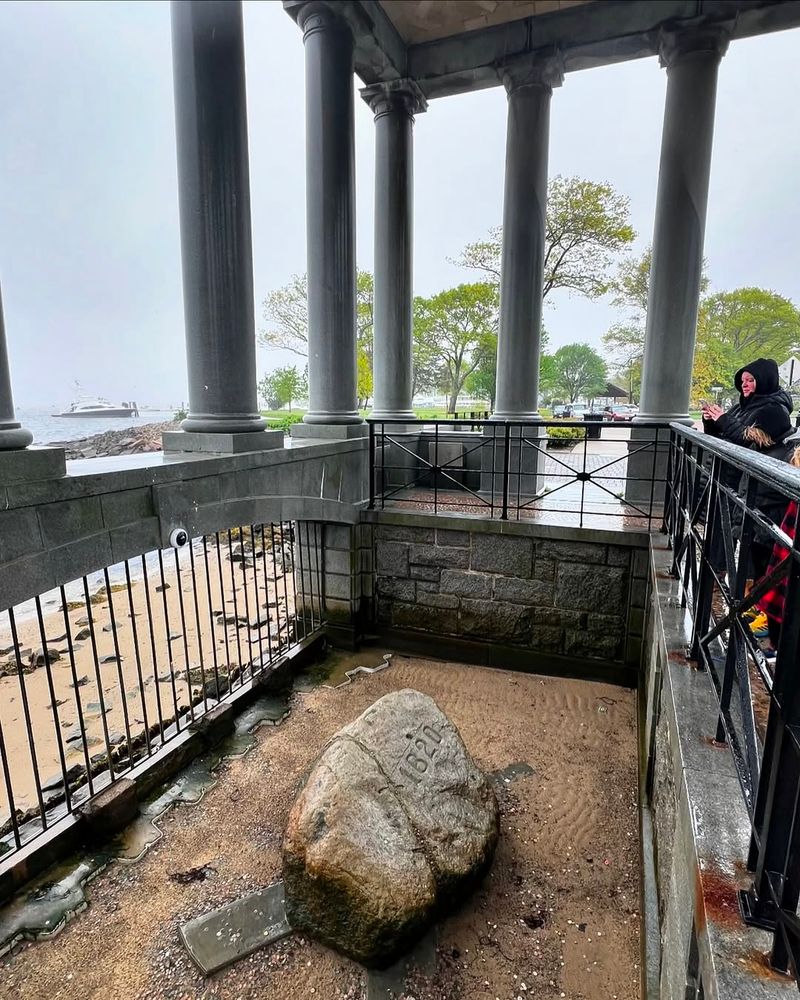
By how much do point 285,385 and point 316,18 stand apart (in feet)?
107

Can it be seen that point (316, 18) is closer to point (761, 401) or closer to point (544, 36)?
point (544, 36)

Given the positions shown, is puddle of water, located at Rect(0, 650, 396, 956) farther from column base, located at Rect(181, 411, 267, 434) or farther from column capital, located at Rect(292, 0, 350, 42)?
column capital, located at Rect(292, 0, 350, 42)

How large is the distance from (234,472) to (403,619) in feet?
8.81

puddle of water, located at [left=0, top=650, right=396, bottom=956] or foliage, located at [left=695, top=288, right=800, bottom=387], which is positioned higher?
foliage, located at [left=695, top=288, right=800, bottom=387]

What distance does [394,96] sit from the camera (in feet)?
24.2

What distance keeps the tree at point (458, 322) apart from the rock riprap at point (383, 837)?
24.4m

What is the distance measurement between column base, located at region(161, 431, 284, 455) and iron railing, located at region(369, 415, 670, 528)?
1691mm

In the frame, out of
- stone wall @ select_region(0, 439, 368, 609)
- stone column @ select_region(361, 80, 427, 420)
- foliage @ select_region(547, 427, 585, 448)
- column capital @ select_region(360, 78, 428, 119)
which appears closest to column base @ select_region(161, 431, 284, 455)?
stone wall @ select_region(0, 439, 368, 609)

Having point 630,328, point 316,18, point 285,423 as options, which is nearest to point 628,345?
point 630,328

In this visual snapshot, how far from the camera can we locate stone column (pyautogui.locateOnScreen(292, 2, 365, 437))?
584 centimetres

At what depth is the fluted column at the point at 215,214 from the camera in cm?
426

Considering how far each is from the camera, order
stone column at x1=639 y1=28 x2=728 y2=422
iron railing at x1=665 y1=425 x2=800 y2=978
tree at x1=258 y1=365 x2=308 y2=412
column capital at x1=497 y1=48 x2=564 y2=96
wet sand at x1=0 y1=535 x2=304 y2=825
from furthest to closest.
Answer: tree at x1=258 y1=365 x2=308 y2=412
column capital at x1=497 y1=48 x2=564 y2=96
stone column at x1=639 y1=28 x2=728 y2=422
wet sand at x1=0 y1=535 x2=304 y2=825
iron railing at x1=665 y1=425 x2=800 y2=978

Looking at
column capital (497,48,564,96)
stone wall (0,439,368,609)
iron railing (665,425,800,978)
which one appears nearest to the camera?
iron railing (665,425,800,978)

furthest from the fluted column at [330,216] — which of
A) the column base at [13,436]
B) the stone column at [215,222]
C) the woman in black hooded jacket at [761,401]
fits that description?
the woman in black hooded jacket at [761,401]
